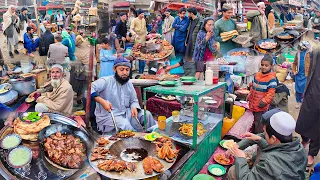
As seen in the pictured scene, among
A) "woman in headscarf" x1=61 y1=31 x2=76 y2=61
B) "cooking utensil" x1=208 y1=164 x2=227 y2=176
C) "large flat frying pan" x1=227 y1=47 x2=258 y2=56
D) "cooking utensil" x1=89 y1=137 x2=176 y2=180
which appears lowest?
"cooking utensil" x1=208 y1=164 x2=227 y2=176

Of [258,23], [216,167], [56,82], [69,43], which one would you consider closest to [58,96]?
[56,82]

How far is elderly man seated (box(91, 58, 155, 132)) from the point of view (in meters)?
3.43

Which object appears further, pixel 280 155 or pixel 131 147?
pixel 131 147

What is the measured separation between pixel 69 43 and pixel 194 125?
9.62 feet

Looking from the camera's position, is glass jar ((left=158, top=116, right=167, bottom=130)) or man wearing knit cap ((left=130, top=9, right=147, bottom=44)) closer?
glass jar ((left=158, top=116, right=167, bottom=130))

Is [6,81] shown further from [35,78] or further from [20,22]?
[20,22]

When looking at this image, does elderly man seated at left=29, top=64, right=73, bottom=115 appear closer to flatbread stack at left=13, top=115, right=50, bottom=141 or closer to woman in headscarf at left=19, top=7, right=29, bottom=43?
flatbread stack at left=13, top=115, right=50, bottom=141

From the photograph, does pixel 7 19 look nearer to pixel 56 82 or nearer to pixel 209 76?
pixel 56 82

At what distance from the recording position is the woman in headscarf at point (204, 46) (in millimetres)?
4695

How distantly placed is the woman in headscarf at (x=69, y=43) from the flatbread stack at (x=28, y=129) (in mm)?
2388

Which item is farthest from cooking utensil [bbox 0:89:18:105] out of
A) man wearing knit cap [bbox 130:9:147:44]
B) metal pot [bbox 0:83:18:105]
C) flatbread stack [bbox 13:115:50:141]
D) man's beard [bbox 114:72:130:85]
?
man wearing knit cap [bbox 130:9:147:44]

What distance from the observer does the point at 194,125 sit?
2.75m

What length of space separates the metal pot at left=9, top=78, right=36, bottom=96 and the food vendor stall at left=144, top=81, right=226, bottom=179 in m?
2.59

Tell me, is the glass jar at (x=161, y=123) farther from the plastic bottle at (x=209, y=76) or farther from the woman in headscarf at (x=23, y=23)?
the woman in headscarf at (x=23, y=23)
